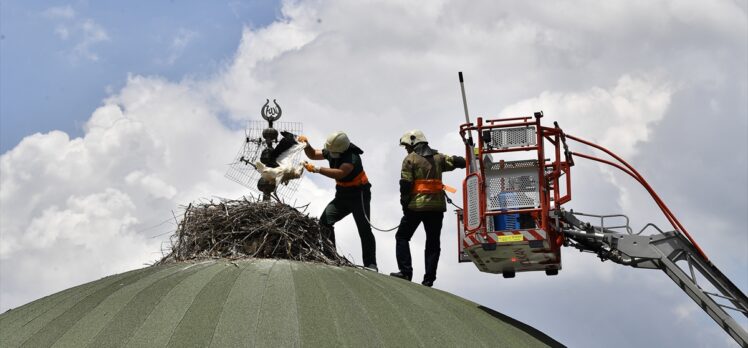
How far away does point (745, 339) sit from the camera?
584 inches

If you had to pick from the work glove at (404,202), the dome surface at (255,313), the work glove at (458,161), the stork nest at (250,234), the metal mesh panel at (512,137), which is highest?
the work glove at (458,161)

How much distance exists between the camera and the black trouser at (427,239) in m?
17.7

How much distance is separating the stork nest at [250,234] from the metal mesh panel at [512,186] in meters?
2.75

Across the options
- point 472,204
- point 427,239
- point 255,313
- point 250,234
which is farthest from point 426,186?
point 255,313

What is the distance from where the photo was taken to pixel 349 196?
696 inches

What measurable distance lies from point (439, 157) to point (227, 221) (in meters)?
3.49

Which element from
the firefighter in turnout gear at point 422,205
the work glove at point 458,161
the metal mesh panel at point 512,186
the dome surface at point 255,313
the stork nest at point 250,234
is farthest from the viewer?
the work glove at point 458,161

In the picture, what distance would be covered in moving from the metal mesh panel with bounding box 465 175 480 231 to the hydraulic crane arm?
3.45ft

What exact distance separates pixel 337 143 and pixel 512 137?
3152 mm

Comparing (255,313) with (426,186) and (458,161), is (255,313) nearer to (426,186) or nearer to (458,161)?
(426,186)

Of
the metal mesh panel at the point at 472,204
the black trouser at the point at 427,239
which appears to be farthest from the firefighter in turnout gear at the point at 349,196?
the metal mesh panel at the point at 472,204

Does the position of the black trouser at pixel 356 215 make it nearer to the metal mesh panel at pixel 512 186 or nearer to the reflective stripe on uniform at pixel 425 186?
the reflective stripe on uniform at pixel 425 186

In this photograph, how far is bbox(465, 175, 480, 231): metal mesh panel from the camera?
15.7 m

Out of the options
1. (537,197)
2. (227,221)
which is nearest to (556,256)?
(537,197)
